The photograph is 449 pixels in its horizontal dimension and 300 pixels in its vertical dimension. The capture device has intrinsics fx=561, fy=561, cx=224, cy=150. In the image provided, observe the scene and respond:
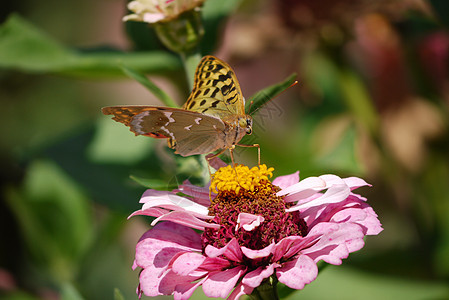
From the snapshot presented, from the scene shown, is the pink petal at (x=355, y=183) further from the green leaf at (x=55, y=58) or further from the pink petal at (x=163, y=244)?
the green leaf at (x=55, y=58)

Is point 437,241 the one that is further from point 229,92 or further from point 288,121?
point 288,121

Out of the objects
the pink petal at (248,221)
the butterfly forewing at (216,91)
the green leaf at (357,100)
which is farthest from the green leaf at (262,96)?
the green leaf at (357,100)

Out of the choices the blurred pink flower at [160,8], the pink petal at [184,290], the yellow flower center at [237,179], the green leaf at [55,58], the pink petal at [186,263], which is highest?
the blurred pink flower at [160,8]

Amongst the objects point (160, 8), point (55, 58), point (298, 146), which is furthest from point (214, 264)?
point (298, 146)

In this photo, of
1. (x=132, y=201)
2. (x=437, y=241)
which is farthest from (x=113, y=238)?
(x=437, y=241)

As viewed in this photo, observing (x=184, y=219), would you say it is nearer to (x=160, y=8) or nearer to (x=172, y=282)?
(x=172, y=282)

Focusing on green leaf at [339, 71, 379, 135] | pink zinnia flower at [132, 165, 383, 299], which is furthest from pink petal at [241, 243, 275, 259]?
green leaf at [339, 71, 379, 135]

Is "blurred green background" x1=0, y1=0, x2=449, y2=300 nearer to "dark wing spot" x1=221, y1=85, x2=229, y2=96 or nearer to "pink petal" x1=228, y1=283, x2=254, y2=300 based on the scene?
"dark wing spot" x1=221, y1=85, x2=229, y2=96
